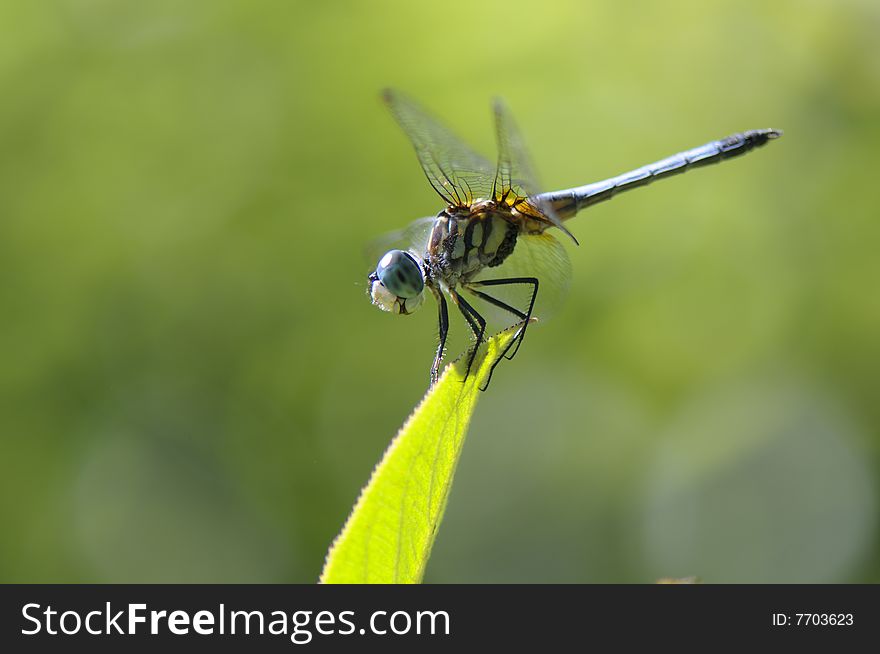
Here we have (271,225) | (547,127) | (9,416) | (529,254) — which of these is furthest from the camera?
(547,127)

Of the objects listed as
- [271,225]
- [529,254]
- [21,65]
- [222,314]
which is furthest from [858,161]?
[21,65]

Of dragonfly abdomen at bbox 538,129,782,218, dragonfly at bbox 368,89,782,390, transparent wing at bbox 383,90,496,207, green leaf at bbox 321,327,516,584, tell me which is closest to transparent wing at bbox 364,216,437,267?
dragonfly at bbox 368,89,782,390

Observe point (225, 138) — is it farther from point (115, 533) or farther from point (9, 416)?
point (115, 533)

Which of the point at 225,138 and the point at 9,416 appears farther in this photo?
the point at 225,138

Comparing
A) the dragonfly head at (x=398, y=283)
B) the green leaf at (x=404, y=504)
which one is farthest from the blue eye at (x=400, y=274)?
the green leaf at (x=404, y=504)

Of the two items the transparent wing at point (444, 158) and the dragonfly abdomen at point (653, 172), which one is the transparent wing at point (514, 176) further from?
the dragonfly abdomen at point (653, 172)

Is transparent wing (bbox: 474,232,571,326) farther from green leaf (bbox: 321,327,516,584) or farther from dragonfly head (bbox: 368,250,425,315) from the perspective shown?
green leaf (bbox: 321,327,516,584)

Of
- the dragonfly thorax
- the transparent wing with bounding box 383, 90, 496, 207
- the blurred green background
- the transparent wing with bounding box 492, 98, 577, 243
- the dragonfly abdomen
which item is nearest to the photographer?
the transparent wing with bounding box 492, 98, 577, 243
